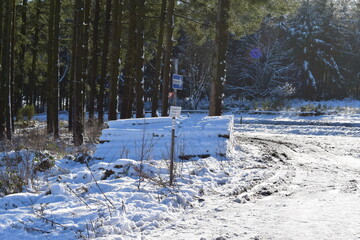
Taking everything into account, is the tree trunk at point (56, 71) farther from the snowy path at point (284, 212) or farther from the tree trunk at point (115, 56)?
the snowy path at point (284, 212)

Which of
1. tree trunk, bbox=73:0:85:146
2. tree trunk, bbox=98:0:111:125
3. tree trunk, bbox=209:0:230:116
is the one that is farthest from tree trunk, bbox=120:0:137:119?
tree trunk, bbox=209:0:230:116

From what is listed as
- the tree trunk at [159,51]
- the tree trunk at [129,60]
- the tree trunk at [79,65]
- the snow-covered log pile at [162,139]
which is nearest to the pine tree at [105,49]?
the tree trunk at [129,60]

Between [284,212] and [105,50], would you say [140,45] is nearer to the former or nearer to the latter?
[105,50]

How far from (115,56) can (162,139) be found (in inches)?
319

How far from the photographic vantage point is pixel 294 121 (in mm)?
24406

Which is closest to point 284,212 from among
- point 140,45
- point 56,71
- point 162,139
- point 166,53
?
point 162,139

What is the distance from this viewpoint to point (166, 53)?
57.2 feet

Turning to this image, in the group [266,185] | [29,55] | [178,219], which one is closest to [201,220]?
[178,219]

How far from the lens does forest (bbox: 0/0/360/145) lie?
13.7 metres

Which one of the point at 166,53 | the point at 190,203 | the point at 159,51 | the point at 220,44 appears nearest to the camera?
the point at 190,203

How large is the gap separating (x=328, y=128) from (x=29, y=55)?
65.9 feet

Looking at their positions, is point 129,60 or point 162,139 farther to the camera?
point 129,60

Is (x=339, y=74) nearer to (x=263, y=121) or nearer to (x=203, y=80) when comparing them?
(x=203, y=80)

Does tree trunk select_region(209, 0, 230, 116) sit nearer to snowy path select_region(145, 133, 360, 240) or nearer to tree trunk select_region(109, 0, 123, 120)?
tree trunk select_region(109, 0, 123, 120)
